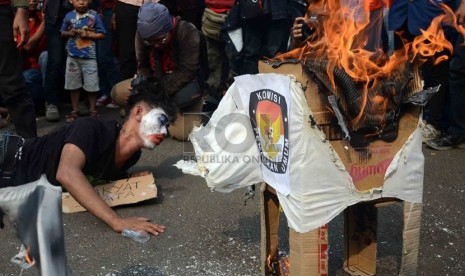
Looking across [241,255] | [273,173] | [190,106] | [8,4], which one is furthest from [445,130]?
[8,4]

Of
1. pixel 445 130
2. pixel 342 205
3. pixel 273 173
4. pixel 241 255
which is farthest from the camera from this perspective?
pixel 445 130

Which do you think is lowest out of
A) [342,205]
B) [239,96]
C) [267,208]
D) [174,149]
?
[174,149]

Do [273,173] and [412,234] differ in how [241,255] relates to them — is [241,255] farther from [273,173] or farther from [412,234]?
[412,234]

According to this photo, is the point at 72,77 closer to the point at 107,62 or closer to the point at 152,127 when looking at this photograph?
the point at 107,62

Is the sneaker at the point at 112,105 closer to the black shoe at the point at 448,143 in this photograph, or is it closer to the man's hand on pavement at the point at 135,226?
the black shoe at the point at 448,143

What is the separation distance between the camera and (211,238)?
3.95 meters

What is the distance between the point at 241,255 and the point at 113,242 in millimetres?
831

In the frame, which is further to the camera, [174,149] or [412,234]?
[174,149]

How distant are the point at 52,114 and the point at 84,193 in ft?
10.8

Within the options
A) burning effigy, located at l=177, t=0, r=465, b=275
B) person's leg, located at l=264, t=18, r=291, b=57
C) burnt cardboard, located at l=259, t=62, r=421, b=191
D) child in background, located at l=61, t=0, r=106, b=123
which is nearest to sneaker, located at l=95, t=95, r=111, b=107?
child in background, located at l=61, t=0, r=106, b=123

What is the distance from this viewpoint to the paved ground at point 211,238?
11.7ft

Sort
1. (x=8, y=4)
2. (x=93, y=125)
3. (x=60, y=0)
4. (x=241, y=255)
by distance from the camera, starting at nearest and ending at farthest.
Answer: (x=241, y=255) < (x=93, y=125) < (x=8, y=4) < (x=60, y=0)

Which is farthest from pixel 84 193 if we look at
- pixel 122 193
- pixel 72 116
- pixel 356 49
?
pixel 72 116

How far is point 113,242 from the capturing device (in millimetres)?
3904
